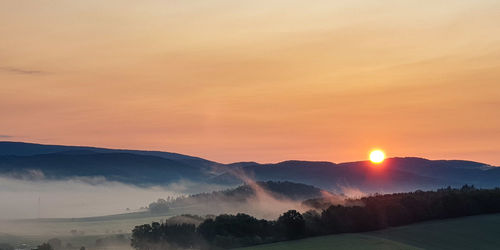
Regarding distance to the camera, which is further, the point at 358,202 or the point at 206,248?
the point at 358,202

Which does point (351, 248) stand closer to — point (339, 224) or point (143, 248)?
point (339, 224)

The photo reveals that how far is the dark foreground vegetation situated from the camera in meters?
120

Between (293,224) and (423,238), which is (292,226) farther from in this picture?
(423,238)

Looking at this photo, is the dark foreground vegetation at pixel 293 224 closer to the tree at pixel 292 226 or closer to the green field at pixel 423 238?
the tree at pixel 292 226

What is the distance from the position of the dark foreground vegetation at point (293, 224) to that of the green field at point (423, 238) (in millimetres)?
3353

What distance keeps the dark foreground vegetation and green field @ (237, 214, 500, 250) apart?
132 inches

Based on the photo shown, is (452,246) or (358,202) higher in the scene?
(358,202)

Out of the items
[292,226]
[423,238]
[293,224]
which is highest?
[293,224]

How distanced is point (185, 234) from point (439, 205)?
169 ft

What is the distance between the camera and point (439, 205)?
456 ft

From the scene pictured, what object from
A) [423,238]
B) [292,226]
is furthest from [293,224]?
[423,238]

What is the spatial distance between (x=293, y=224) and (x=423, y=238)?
22130 mm

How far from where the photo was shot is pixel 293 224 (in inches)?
4729

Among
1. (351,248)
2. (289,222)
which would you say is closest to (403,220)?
(289,222)
